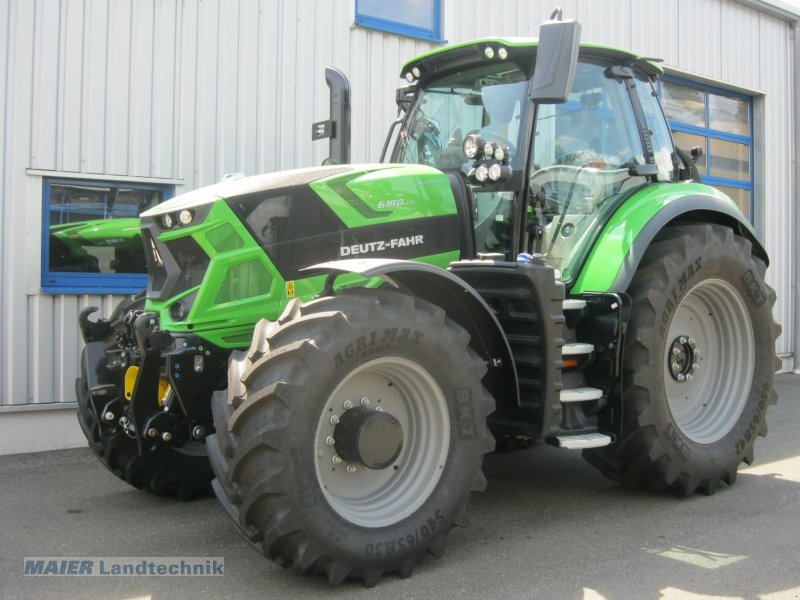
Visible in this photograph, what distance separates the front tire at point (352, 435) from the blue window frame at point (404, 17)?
5.04 m

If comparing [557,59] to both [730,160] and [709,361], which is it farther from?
[730,160]

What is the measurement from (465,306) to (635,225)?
4.33 feet

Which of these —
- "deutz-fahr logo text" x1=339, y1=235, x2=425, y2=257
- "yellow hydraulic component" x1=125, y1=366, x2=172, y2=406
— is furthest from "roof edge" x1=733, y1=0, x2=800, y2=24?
"yellow hydraulic component" x1=125, y1=366, x2=172, y2=406

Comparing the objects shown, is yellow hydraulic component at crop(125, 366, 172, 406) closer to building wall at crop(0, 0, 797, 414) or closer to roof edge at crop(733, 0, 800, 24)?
building wall at crop(0, 0, 797, 414)

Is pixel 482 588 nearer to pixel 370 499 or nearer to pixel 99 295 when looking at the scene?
pixel 370 499

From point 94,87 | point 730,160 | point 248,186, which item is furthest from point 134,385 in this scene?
point 730,160

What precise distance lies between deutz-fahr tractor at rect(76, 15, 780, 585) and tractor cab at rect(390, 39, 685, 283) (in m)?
0.02

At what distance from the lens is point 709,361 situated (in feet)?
17.2

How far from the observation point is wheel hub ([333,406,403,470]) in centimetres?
343

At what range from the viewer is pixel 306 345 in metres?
3.22

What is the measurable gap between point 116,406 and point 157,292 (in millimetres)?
702

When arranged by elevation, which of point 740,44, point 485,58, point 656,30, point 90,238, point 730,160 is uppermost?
point 740,44

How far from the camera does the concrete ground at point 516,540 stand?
3.40 meters

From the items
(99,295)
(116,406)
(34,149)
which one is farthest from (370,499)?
(34,149)
